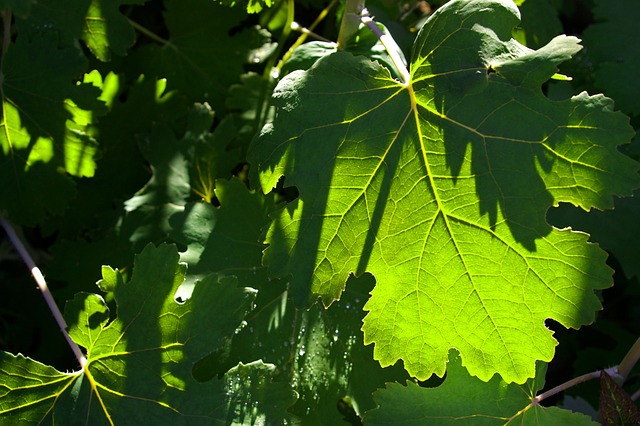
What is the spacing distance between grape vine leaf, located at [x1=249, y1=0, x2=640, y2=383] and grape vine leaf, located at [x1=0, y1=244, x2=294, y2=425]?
213 mm

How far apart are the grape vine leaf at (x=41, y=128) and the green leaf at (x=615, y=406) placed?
53.9 inches

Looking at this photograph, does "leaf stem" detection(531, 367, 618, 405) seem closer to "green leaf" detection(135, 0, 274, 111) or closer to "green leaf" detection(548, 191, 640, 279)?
"green leaf" detection(548, 191, 640, 279)

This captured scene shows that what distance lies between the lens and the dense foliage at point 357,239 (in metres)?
1.39

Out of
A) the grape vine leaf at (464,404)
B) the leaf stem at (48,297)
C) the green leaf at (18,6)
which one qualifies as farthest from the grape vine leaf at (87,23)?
the grape vine leaf at (464,404)

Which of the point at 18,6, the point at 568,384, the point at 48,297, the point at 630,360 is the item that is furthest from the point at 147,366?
the point at 630,360

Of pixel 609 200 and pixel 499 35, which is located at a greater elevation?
pixel 499 35

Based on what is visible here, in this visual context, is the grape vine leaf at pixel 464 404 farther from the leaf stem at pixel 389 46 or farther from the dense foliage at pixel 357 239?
the leaf stem at pixel 389 46

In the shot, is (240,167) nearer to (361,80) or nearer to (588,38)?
(361,80)

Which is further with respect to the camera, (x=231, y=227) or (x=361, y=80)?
(x=231, y=227)

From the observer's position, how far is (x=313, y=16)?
2.58m

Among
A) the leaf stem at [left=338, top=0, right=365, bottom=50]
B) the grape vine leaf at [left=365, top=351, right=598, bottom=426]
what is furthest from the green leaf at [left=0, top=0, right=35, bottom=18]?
the grape vine leaf at [left=365, top=351, right=598, bottom=426]

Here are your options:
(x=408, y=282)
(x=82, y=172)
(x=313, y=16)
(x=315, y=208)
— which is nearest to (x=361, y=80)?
(x=315, y=208)

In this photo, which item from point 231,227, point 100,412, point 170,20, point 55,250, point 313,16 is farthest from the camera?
point 313,16

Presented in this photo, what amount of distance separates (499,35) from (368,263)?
0.52 metres
